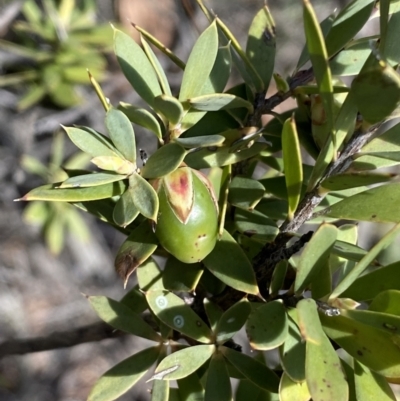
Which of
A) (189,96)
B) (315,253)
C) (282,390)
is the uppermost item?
(189,96)

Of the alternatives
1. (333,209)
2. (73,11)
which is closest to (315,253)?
(333,209)

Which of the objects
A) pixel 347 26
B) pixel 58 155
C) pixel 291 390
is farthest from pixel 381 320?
pixel 58 155

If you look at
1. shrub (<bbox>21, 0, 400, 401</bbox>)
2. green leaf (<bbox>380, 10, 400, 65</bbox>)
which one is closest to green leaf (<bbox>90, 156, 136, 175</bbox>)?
shrub (<bbox>21, 0, 400, 401</bbox>)

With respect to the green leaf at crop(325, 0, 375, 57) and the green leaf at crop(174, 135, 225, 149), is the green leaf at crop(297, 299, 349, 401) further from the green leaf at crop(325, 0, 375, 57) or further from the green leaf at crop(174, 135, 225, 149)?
the green leaf at crop(325, 0, 375, 57)

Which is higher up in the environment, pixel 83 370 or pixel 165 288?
pixel 165 288

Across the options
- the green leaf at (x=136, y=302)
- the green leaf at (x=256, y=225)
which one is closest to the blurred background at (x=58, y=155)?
the green leaf at (x=136, y=302)

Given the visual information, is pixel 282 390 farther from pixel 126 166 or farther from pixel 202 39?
pixel 202 39

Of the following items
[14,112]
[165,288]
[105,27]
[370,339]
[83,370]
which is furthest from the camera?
[83,370]
